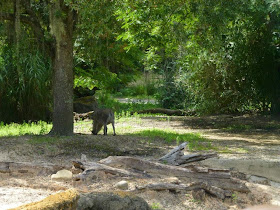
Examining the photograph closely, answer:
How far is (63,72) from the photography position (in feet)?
35.5

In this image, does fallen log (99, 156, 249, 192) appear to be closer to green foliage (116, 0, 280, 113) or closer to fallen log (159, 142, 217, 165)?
fallen log (159, 142, 217, 165)

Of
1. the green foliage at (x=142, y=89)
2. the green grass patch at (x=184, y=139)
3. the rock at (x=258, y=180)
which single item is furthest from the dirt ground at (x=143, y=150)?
the green foliage at (x=142, y=89)

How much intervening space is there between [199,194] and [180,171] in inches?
29.9

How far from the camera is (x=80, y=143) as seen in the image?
33.0ft

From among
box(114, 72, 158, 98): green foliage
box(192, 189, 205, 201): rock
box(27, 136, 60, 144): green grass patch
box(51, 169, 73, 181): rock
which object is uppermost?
box(114, 72, 158, 98): green foliage

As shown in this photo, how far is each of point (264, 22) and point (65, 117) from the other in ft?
25.1

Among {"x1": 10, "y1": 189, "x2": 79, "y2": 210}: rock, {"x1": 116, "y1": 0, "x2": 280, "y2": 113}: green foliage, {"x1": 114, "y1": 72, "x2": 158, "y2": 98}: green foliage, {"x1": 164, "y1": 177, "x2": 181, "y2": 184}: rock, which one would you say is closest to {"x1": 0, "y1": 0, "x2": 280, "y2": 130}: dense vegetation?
{"x1": 116, "y1": 0, "x2": 280, "y2": 113}: green foliage

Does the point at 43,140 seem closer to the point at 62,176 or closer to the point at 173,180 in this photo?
the point at 62,176

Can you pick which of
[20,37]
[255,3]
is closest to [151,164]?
[20,37]

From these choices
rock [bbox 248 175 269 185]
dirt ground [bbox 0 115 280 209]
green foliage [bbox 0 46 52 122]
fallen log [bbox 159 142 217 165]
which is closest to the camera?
dirt ground [bbox 0 115 280 209]

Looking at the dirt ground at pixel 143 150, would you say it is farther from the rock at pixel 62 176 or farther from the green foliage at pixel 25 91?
the green foliage at pixel 25 91

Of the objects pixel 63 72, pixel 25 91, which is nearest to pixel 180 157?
pixel 63 72

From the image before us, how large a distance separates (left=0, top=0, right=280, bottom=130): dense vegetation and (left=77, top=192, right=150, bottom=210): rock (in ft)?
15.8

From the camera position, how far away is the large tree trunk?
1076 centimetres
